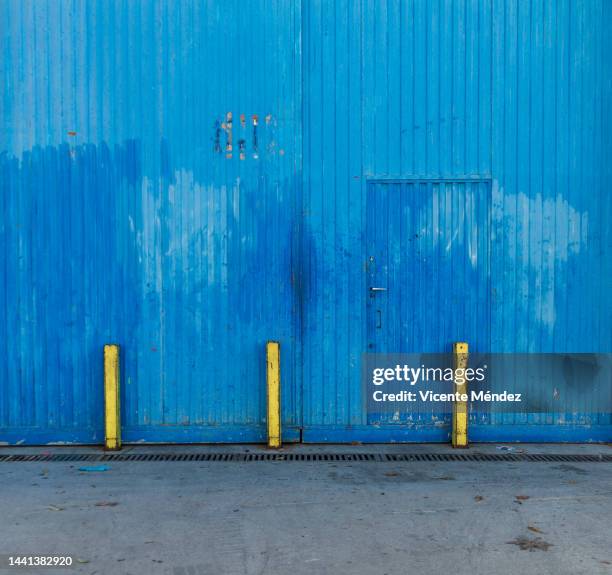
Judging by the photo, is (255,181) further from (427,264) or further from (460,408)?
(460,408)

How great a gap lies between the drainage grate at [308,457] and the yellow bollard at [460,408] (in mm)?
229

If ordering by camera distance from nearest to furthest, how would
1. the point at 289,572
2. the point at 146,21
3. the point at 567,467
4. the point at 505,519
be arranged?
the point at 289,572 < the point at 505,519 < the point at 567,467 < the point at 146,21

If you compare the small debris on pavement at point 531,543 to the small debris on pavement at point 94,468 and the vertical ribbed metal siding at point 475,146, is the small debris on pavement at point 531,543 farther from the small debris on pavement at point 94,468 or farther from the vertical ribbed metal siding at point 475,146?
the small debris on pavement at point 94,468

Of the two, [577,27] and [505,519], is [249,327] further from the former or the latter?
[577,27]

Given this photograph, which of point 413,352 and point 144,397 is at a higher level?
point 413,352

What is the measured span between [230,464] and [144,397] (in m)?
1.21

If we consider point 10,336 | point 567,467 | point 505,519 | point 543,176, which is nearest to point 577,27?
point 543,176

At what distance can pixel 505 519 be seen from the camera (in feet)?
15.1

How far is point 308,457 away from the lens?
20.1ft

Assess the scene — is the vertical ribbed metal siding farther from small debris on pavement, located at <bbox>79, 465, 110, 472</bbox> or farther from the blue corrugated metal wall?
small debris on pavement, located at <bbox>79, 465, 110, 472</bbox>

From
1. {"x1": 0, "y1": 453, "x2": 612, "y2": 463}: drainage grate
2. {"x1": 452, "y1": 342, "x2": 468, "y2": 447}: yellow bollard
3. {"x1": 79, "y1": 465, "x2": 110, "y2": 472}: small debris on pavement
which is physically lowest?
{"x1": 0, "y1": 453, "x2": 612, "y2": 463}: drainage grate

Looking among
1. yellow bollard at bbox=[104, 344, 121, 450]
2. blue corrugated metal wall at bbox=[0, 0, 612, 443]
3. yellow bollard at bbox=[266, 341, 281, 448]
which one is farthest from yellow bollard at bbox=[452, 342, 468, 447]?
yellow bollard at bbox=[104, 344, 121, 450]

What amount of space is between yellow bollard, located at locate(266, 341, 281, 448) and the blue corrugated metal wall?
22 centimetres

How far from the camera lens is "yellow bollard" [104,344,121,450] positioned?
618cm
